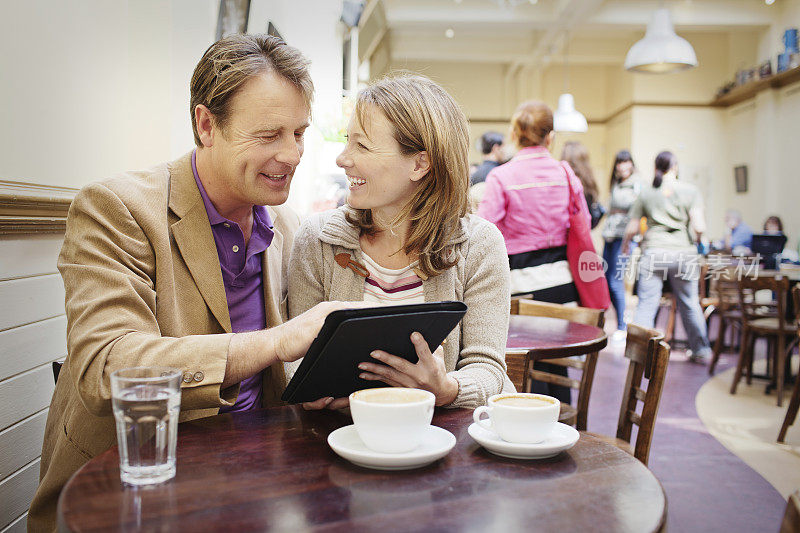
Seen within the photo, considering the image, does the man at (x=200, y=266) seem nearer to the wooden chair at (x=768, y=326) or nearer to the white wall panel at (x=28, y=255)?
the white wall panel at (x=28, y=255)

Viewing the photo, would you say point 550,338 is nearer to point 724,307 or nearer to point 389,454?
point 389,454

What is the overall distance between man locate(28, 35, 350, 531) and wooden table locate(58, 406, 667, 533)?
0.53 ft

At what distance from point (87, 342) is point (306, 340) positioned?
36 cm

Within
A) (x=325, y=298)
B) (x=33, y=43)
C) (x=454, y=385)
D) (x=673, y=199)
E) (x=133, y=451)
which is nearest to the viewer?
(x=133, y=451)

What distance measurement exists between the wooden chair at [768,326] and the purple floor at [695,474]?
41 cm

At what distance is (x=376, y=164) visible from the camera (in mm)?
1604

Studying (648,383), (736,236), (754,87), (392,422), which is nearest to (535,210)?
(648,383)

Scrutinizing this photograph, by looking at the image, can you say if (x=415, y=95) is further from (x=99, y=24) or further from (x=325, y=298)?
(x=99, y=24)

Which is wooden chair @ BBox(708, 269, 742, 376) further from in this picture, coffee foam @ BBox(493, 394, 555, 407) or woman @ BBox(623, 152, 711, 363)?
coffee foam @ BBox(493, 394, 555, 407)

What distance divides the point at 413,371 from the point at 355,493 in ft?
1.14

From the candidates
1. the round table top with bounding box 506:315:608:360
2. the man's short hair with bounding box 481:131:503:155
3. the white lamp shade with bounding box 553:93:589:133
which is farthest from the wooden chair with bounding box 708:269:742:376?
the round table top with bounding box 506:315:608:360

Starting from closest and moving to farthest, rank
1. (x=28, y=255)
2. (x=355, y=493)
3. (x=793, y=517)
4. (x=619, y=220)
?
1. (x=793, y=517)
2. (x=355, y=493)
3. (x=28, y=255)
4. (x=619, y=220)

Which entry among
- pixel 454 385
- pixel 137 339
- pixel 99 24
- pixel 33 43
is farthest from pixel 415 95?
pixel 99 24

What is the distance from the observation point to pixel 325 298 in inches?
64.7
